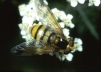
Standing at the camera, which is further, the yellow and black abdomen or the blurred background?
the blurred background

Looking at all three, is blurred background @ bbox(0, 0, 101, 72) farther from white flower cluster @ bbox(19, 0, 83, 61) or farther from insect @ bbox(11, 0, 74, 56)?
insect @ bbox(11, 0, 74, 56)

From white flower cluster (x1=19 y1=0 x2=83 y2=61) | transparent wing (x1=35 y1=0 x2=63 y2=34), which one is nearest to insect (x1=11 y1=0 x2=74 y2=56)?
transparent wing (x1=35 y1=0 x2=63 y2=34)

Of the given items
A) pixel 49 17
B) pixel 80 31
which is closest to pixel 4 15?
pixel 80 31

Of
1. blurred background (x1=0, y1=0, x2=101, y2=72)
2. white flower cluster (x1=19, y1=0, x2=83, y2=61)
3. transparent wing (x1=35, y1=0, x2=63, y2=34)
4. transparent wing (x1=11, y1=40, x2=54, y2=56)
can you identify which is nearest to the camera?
transparent wing (x1=11, y1=40, x2=54, y2=56)

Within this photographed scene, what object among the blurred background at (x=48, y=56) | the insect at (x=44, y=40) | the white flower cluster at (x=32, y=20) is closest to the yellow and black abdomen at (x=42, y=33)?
the insect at (x=44, y=40)

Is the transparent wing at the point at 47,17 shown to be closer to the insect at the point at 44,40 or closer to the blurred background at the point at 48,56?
the insect at the point at 44,40

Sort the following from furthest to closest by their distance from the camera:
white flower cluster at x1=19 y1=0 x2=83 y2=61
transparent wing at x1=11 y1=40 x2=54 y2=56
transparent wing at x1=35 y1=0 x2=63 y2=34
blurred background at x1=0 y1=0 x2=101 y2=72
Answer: blurred background at x1=0 y1=0 x2=101 y2=72, white flower cluster at x1=19 y1=0 x2=83 y2=61, transparent wing at x1=35 y1=0 x2=63 y2=34, transparent wing at x1=11 y1=40 x2=54 y2=56
